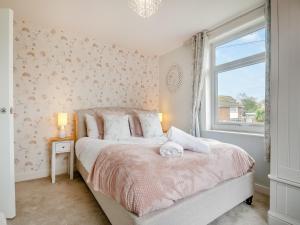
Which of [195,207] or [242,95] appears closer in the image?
[195,207]

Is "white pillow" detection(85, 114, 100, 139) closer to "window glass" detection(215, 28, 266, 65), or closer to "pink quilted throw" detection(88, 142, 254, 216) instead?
Result: "pink quilted throw" detection(88, 142, 254, 216)

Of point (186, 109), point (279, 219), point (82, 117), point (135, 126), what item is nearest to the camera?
point (279, 219)

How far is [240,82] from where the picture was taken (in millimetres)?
2646

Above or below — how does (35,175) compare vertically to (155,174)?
below

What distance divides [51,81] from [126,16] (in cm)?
159

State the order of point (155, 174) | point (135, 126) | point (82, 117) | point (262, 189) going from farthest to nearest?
1. point (135, 126)
2. point (82, 117)
3. point (262, 189)
4. point (155, 174)

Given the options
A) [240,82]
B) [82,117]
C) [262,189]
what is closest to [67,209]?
[82,117]

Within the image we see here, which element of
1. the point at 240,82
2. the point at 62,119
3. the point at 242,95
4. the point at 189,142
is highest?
the point at 240,82

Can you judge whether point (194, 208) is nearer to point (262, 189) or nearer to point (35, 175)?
point (262, 189)

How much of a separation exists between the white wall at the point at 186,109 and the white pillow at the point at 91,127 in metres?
1.65

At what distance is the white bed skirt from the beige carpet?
166 millimetres

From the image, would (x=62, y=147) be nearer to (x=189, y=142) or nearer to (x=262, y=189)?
(x=189, y=142)

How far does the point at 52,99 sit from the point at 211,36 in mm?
2813

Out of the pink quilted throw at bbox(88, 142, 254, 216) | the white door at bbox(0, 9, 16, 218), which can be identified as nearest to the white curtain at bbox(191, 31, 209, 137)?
the pink quilted throw at bbox(88, 142, 254, 216)
